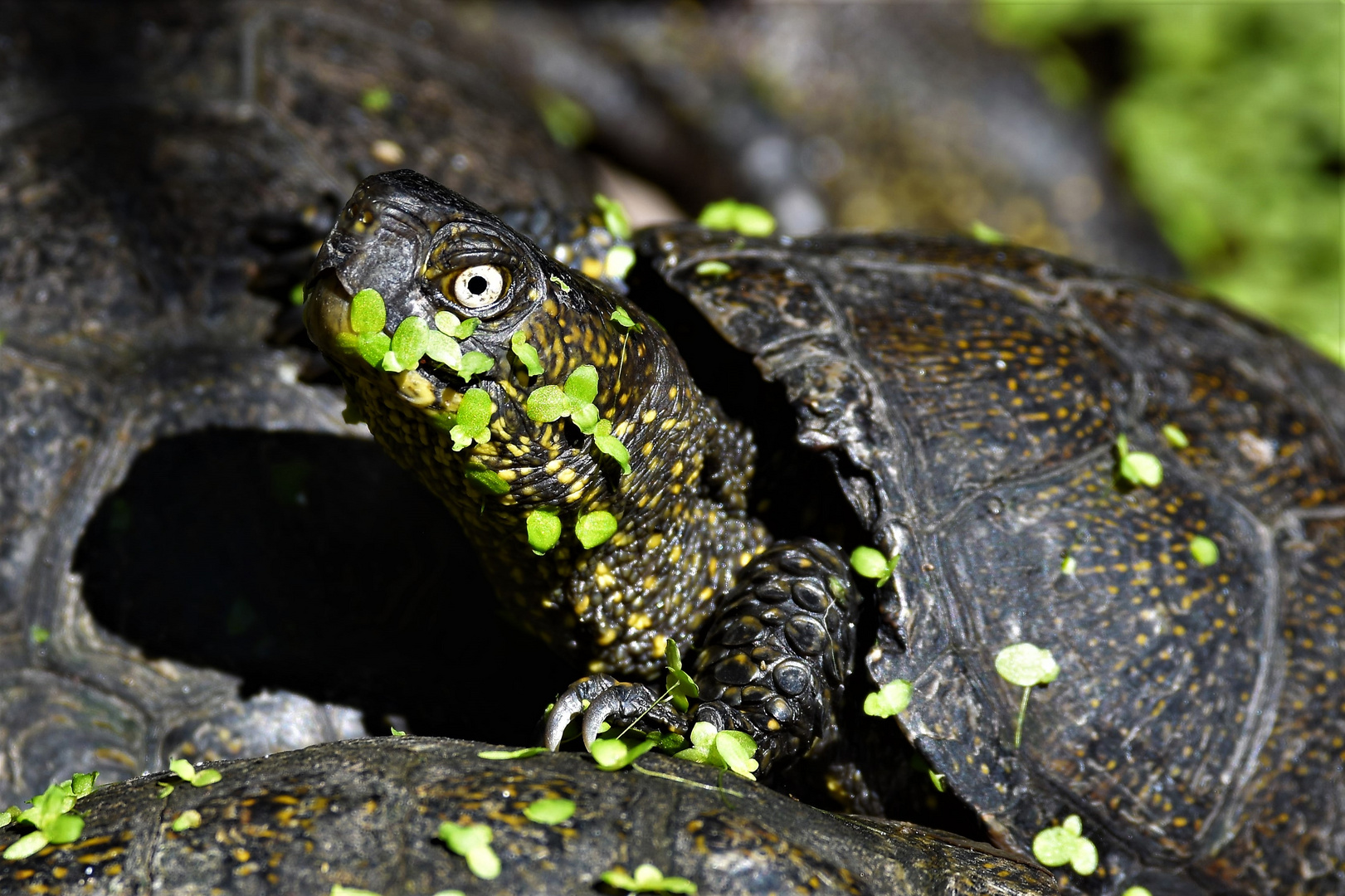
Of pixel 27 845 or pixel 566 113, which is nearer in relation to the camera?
pixel 27 845

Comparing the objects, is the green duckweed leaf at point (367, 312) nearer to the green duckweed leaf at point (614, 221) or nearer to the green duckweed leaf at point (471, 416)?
the green duckweed leaf at point (471, 416)

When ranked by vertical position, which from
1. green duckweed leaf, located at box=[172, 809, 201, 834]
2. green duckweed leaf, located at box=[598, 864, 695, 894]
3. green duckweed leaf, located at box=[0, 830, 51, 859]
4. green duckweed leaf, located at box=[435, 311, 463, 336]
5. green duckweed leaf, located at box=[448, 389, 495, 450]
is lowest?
green duckweed leaf, located at box=[0, 830, 51, 859]

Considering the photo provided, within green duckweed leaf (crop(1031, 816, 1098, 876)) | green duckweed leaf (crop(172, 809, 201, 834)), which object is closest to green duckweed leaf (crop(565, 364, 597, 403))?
green duckweed leaf (crop(172, 809, 201, 834))

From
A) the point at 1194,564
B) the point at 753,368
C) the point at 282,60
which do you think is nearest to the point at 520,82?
the point at 282,60

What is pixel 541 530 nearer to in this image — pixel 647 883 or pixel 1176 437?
pixel 647 883

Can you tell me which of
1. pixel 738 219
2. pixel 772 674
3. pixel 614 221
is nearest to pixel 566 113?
pixel 738 219

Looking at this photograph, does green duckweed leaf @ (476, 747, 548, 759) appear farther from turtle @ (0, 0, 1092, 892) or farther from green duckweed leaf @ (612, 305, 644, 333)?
green duckweed leaf @ (612, 305, 644, 333)
